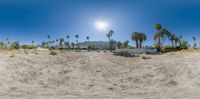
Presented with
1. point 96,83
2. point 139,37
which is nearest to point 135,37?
point 139,37

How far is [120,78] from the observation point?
65.7 ft

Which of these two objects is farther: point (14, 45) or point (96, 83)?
point (14, 45)

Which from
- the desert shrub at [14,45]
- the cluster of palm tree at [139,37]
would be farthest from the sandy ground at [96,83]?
the cluster of palm tree at [139,37]

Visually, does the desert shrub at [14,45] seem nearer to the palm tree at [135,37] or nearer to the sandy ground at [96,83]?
the sandy ground at [96,83]

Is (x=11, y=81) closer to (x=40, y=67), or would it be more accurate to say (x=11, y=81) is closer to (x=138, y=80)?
(x=40, y=67)

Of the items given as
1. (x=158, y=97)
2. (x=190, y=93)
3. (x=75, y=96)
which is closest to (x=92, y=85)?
(x=75, y=96)

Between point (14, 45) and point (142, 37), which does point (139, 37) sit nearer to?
point (142, 37)

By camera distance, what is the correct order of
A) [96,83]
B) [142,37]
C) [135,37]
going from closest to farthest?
[96,83], [142,37], [135,37]

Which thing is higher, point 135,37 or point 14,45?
point 135,37

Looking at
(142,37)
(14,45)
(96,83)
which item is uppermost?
(142,37)

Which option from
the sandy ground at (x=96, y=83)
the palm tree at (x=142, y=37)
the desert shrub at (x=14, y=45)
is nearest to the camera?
the sandy ground at (x=96, y=83)

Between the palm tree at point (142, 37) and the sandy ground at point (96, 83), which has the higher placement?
the palm tree at point (142, 37)

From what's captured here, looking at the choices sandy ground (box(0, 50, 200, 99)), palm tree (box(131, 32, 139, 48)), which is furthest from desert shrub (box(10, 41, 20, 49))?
palm tree (box(131, 32, 139, 48))

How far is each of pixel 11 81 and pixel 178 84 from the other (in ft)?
34.2
